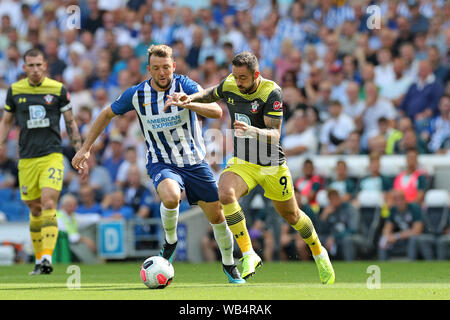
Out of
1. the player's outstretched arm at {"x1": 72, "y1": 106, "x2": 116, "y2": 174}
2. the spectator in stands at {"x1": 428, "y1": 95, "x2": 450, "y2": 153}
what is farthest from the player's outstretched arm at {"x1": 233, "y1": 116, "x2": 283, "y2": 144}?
the spectator in stands at {"x1": 428, "y1": 95, "x2": 450, "y2": 153}

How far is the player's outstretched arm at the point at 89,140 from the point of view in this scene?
8.80 metres

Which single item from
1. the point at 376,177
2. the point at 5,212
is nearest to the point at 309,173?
the point at 376,177

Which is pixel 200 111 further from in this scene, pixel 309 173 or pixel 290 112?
pixel 290 112

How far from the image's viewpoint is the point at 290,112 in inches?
616

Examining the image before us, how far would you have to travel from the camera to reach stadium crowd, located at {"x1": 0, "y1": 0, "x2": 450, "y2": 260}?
1413cm

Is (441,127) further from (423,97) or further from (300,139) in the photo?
(300,139)

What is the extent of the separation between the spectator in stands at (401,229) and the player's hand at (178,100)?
6132 mm

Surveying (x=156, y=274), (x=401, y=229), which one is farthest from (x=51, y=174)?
(x=401, y=229)

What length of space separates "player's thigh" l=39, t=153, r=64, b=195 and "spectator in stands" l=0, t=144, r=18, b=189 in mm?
5691

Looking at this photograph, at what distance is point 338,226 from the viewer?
1376 centimetres

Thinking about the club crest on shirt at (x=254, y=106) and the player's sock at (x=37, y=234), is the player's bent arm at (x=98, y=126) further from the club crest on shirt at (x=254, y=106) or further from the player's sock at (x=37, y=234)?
the player's sock at (x=37, y=234)

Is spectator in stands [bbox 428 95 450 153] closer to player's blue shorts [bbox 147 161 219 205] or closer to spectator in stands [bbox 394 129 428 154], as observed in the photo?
spectator in stands [bbox 394 129 428 154]

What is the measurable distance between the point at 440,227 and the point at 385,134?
2.10m

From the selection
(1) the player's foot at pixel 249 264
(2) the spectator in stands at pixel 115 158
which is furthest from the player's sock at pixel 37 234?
(2) the spectator in stands at pixel 115 158
